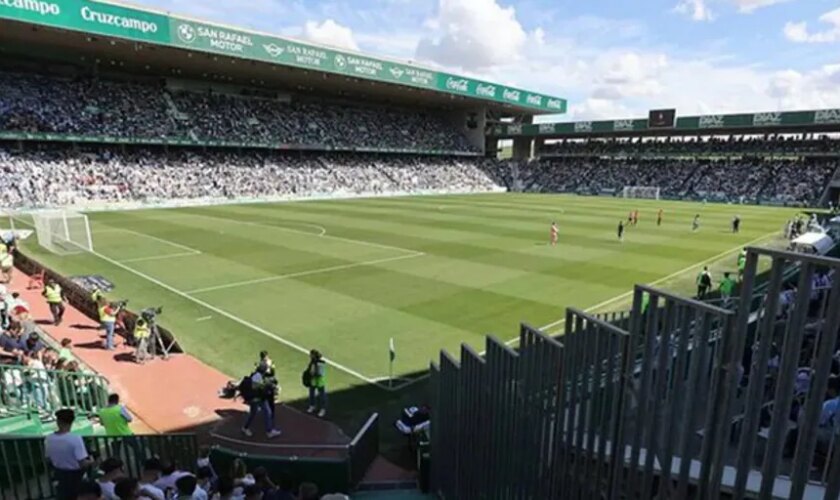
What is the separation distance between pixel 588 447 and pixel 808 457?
1893 millimetres

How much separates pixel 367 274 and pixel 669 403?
19.1m

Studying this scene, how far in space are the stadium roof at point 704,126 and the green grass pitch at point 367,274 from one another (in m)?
31.7

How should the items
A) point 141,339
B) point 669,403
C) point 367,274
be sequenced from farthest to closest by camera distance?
point 367,274
point 141,339
point 669,403

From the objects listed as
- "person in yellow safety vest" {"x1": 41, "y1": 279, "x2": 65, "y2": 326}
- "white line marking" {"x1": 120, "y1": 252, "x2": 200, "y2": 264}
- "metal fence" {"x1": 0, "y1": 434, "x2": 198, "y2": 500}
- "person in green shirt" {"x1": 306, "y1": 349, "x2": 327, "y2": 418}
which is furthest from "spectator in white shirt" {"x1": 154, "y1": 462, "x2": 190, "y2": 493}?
"white line marking" {"x1": 120, "y1": 252, "x2": 200, "y2": 264}

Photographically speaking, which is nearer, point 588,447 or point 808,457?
point 808,457

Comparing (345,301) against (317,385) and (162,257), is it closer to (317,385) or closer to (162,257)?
(317,385)

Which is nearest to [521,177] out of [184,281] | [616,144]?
[616,144]

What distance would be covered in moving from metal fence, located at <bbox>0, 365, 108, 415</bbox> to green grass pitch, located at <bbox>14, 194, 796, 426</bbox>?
127 inches

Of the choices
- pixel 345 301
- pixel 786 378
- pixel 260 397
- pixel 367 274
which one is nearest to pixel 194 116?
pixel 367 274

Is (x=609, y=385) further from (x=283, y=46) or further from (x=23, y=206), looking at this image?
(x=283, y=46)

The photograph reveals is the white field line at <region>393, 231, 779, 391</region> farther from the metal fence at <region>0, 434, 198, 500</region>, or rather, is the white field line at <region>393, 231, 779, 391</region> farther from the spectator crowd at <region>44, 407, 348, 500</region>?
the metal fence at <region>0, 434, 198, 500</region>

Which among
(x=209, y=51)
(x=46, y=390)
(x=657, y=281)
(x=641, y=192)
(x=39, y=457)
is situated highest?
(x=209, y=51)

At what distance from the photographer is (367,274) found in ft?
74.1

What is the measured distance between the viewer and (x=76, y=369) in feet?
34.9
